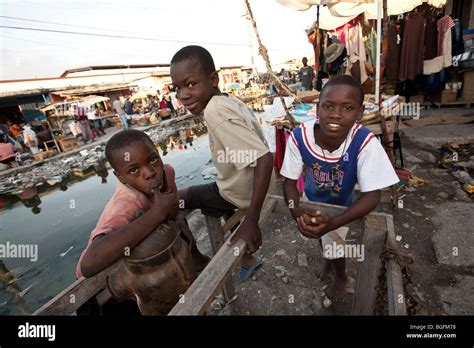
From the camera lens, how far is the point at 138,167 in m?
1.43

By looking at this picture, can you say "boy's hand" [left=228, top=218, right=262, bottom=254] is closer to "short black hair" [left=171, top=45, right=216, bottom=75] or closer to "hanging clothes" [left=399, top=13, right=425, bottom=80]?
"short black hair" [left=171, top=45, right=216, bottom=75]

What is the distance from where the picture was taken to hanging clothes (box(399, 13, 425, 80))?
6.10 metres

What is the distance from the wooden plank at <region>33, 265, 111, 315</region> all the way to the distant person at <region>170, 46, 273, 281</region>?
2.96ft

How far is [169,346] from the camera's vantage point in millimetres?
846

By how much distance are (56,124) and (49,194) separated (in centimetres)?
1284

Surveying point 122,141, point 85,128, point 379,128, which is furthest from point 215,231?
point 85,128

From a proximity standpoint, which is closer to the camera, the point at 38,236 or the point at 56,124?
the point at 38,236

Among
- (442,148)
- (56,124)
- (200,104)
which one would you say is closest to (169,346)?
(200,104)

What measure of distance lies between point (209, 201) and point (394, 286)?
5.12ft

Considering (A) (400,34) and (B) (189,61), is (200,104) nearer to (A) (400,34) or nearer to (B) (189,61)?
(B) (189,61)

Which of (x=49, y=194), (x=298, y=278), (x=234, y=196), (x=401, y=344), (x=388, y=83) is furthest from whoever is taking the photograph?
(x=49, y=194)

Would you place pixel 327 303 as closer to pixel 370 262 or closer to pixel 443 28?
pixel 370 262

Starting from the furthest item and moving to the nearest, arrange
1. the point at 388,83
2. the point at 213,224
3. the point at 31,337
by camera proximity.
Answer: the point at 388,83 < the point at 213,224 < the point at 31,337

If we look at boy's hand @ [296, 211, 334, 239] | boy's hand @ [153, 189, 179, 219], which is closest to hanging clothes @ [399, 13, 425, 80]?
boy's hand @ [296, 211, 334, 239]
